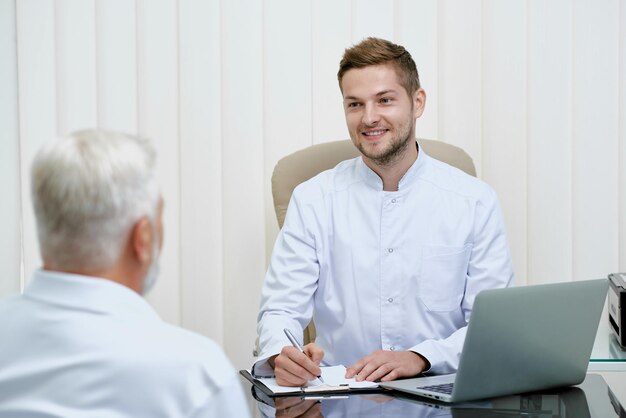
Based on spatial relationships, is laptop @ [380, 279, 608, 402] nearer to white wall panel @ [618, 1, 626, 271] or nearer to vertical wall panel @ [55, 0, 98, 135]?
white wall panel @ [618, 1, 626, 271]

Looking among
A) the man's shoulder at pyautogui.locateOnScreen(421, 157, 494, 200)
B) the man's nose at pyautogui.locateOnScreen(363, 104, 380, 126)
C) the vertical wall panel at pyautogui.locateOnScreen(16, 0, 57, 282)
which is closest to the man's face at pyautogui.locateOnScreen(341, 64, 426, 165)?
the man's nose at pyautogui.locateOnScreen(363, 104, 380, 126)

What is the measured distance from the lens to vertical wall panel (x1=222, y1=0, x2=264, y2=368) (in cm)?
287

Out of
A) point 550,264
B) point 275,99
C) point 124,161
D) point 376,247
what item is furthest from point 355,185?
point 124,161

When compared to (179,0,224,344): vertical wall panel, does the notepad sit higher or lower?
lower

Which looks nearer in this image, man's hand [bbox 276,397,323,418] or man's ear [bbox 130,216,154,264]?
man's ear [bbox 130,216,154,264]

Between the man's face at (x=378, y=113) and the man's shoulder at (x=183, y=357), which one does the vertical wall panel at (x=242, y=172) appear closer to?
the man's face at (x=378, y=113)

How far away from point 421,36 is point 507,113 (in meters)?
0.38

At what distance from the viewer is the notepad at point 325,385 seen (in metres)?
1.60

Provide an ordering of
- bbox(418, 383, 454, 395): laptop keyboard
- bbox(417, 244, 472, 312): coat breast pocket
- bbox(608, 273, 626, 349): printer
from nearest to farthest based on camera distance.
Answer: bbox(418, 383, 454, 395): laptop keyboard < bbox(608, 273, 626, 349): printer < bbox(417, 244, 472, 312): coat breast pocket

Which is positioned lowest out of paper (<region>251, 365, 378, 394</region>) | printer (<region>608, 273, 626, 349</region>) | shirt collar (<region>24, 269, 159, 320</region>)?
paper (<region>251, 365, 378, 394</region>)

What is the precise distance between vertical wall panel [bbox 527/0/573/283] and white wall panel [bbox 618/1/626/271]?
16 cm

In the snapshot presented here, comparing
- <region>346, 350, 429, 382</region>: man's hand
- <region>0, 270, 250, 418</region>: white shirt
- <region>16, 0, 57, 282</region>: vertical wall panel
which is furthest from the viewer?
<region>16, 0, 57, 282</region>: vertical wall panel

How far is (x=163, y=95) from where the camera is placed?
2867 mm

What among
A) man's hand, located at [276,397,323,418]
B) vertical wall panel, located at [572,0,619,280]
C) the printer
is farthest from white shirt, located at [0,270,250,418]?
vertical wall panel, located at [572,0,619,280]
